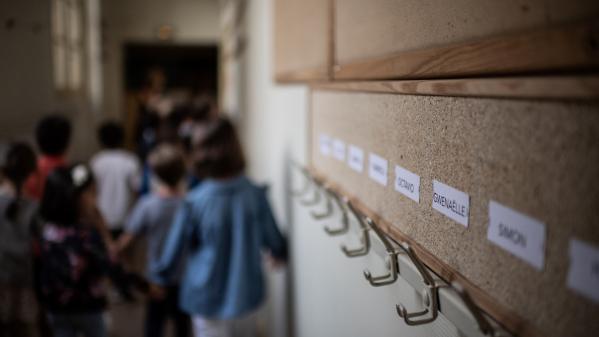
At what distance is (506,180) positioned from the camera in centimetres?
59

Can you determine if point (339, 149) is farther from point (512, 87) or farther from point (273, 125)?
point (273, 125)

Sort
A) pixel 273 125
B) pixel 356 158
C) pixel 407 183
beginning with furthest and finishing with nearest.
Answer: pixel 273 125 < pixel 356 158 < pixel 407 183

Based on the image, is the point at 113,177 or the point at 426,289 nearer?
the point at 426,289

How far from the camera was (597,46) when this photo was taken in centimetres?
41

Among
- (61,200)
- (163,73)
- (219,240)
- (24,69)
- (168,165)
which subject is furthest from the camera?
(163,73)

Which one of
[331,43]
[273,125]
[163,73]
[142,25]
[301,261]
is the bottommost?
[301,261]

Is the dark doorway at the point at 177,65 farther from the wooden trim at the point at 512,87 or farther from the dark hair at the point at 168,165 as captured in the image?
the wooden trim at the point at 512,87

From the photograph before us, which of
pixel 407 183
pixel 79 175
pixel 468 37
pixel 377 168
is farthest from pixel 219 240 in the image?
pixel 468 37

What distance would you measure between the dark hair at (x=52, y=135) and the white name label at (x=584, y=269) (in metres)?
2.85

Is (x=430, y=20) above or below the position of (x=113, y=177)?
above

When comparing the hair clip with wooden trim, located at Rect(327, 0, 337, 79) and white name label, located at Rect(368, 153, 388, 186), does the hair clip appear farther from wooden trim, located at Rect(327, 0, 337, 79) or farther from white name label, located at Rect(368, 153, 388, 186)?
white name label, located at Rect(368, 153, 388, 186)

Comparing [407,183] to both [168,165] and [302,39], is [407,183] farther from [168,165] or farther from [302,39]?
[168,165]

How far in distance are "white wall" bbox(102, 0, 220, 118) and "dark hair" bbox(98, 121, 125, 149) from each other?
4540mm

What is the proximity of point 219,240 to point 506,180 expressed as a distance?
182 centimetres
